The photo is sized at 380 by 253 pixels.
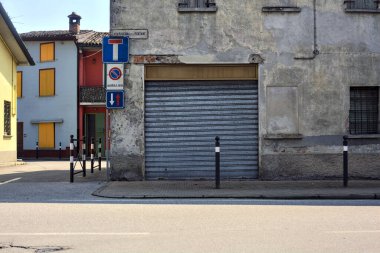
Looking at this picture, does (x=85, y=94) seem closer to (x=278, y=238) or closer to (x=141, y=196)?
(x=141, y=196)

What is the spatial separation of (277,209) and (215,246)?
346cm

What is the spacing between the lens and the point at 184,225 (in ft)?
25.2

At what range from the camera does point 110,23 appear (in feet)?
46.5

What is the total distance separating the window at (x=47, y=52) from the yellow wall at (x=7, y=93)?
12.3 m

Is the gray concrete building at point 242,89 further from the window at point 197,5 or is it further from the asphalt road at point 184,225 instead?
the asphalt road at point 184,225

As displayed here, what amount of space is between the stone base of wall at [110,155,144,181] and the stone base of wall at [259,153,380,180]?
3.25 metres

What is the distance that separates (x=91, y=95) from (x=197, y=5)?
22834 mm

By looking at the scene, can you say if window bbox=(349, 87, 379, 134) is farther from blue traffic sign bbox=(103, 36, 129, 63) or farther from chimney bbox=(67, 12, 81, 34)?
A: chimney bbox=(67, 12, 81, 34)

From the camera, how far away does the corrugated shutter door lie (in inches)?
565

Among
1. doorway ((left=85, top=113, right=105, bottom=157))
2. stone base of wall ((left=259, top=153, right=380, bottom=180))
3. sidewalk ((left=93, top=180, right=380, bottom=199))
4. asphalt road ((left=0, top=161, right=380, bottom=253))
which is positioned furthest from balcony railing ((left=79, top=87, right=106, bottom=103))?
asphalt road ((left=0, top=161, right=380, bottom=253))

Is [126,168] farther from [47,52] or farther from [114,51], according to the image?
[47,52]

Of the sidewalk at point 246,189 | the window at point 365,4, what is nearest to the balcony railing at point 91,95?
the sidewalk at point 246,189

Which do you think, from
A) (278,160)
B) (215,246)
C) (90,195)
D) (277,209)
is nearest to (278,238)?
(215,246)

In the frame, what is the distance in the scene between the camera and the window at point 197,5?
14.3 metres
